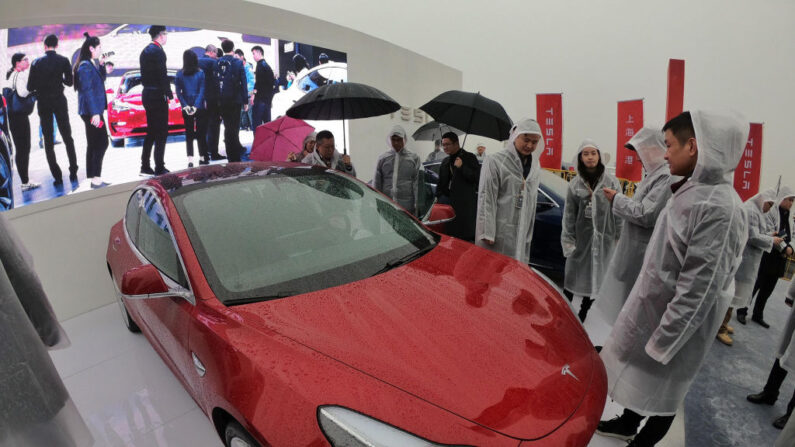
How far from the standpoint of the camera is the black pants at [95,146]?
3.61 meters

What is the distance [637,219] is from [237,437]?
8.54 feet

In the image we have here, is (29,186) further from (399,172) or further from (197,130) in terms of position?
(399,172)

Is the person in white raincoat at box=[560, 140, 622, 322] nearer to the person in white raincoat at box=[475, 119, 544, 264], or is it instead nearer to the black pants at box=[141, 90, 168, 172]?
the person in white raincoat at box=[475, 119, 544, 264]

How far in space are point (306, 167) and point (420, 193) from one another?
2335 millimetres

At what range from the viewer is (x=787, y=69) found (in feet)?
32.2

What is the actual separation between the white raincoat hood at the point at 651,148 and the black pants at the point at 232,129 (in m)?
4.59

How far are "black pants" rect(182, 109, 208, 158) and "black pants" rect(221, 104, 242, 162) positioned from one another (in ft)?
1.03

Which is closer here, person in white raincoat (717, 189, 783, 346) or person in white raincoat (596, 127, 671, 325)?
person in white raincoat (596, 127, 671, 325)

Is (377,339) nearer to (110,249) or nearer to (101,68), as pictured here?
(110,249)

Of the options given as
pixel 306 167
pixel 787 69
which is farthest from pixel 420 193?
pixel 787 69

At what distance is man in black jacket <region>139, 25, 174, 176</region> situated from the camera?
399 cm

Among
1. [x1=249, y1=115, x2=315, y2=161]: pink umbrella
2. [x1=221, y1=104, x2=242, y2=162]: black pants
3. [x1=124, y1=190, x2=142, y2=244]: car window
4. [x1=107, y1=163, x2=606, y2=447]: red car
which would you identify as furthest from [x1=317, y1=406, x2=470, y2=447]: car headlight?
[x1=221, y1=104, x2=242, y2=162]: black pants

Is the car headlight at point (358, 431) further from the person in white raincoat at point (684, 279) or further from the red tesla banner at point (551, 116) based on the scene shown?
the red tesla banner at point (551, 116)

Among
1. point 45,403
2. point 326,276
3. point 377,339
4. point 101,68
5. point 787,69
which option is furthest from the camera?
point 787,69
